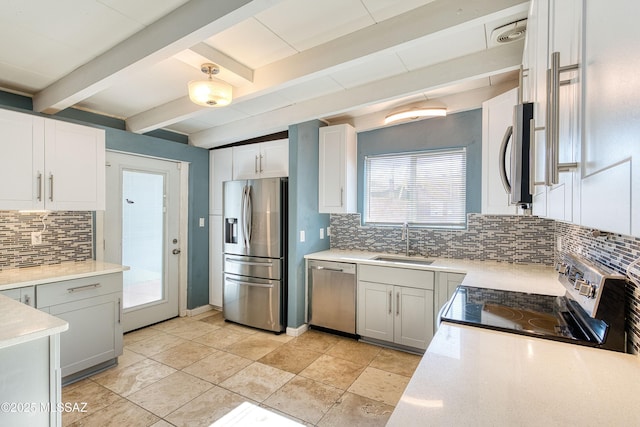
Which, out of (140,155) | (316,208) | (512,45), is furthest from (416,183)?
(140,155)

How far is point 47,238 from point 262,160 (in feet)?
7.39

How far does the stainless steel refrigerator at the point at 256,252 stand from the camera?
3430 millimetres

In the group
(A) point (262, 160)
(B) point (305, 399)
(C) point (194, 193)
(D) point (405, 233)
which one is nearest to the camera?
(B) point (305, 399)

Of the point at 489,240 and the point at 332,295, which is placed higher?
the point at 489,240

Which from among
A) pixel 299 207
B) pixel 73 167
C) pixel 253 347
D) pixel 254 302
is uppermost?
pixel 73 167

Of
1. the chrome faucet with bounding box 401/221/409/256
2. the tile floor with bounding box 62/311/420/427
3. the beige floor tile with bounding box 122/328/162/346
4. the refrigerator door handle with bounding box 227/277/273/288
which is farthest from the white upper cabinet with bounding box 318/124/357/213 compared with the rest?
the beige floor tile with bounding box 122/328/162/346

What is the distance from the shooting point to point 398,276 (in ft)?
9.72

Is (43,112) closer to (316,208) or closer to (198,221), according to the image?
(198,221)

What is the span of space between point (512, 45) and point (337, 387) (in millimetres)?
2841

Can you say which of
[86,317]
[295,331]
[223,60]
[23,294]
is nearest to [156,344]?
[86,317]

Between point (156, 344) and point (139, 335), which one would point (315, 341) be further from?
point (139, 335)

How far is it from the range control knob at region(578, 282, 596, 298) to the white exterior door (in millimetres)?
3879

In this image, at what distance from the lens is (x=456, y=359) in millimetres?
983

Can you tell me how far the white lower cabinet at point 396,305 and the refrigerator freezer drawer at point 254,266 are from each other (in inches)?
37.7
